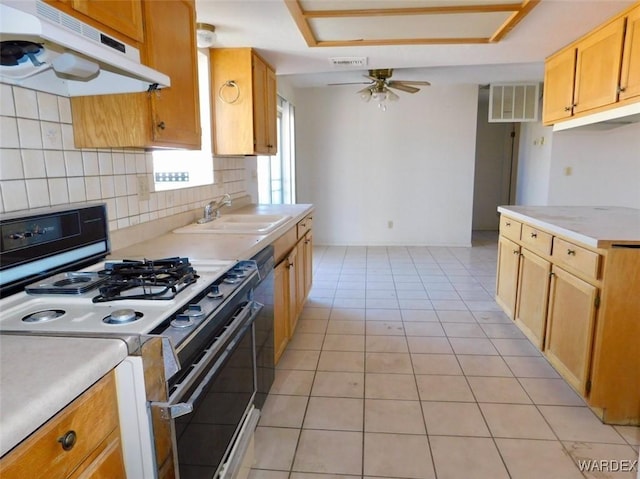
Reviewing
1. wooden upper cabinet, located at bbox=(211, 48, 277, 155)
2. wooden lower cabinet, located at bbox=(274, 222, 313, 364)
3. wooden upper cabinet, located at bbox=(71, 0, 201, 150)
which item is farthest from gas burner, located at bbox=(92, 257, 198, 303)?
wooden upper cabinet, located at bbox=(211, 48, 277, 155)

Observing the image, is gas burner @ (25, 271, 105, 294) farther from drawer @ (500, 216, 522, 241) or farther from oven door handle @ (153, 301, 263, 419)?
drawer @ (500, 216, 522, 241)

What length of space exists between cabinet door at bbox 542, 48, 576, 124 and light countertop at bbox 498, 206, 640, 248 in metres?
0.75

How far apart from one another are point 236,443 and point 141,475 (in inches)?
24.2

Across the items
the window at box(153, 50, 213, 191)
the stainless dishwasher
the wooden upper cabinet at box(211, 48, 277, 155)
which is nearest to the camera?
the stainless dishwasher

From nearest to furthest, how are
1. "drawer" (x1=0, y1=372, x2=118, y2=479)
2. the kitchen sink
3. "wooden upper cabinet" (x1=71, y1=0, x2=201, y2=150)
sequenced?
"drawer" (x1=0, y1=372, x2=118, y2=479) → "wooden upper cabinet" (x1=71, y1=0, x2=201, y2=150) → the kitchen sink

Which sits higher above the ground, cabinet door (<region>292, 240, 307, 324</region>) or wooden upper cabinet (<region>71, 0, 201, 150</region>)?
wooden upper cabinet (<region>71, 0, 201, 150</region>)

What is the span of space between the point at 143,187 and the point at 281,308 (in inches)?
40.6

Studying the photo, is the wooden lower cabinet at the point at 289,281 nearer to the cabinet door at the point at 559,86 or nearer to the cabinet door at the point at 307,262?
the cabinet door at the point at 307,262

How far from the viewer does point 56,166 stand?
150 centimetres

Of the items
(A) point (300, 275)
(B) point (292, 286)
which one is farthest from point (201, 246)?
(A) point (300, 275)

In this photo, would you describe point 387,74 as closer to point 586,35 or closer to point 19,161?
point 586,35

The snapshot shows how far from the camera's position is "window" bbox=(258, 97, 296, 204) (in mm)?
5113

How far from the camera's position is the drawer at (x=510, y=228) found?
118 inches

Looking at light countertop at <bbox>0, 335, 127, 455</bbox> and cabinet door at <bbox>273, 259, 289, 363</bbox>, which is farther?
cabinet door at <bbox>273, 259, 289, 363</bbox>
